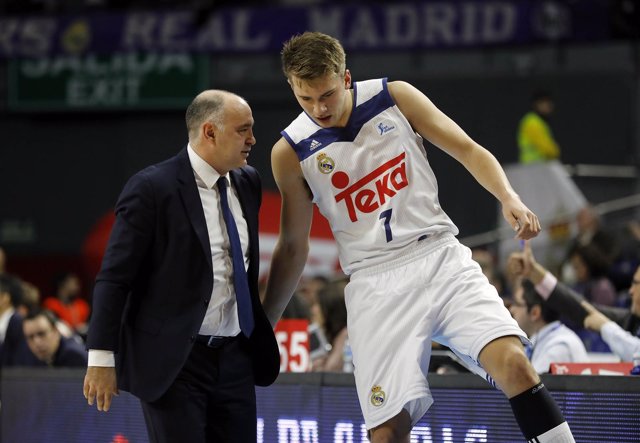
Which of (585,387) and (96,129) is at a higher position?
(96,129)

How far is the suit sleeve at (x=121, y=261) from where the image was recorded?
4008 mm

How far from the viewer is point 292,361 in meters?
6.55

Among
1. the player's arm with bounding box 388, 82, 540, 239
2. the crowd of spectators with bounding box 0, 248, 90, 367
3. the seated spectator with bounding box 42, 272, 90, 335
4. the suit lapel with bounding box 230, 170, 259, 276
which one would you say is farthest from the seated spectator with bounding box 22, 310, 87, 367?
the seated spectator with bounding box 42, 272, 90, 335

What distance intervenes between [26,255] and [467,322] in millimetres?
14810

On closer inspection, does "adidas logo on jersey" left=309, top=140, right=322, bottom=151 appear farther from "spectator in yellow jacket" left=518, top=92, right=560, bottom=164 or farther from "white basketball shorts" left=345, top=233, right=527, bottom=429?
"spectator in yellow jacket" left=518, top=92, right=560, bottom=164

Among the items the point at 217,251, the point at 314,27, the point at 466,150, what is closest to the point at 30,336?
the point at 217,251

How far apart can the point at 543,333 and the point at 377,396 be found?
2495 mm

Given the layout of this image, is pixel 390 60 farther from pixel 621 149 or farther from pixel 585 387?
pixel 585 387

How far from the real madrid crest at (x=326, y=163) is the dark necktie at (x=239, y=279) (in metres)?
0.40

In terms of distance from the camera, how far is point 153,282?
13.6 feet

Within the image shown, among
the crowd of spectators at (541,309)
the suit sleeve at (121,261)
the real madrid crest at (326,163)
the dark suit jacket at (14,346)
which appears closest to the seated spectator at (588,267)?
the crowd of spectators at (541,309)

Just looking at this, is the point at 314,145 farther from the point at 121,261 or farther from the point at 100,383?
the point at 100,383

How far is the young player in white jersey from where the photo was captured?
12.7ft

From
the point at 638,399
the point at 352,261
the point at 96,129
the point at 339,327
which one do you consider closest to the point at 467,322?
the point at 352,261
